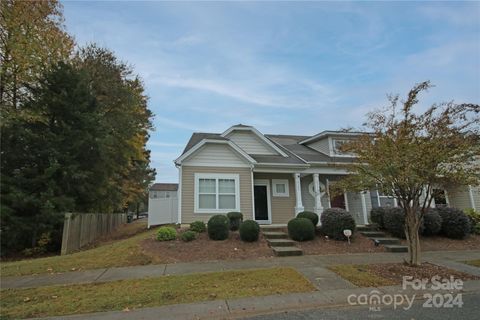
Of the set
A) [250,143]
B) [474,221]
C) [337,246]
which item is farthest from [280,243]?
[474,221]

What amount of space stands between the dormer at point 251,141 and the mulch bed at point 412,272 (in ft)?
28.4

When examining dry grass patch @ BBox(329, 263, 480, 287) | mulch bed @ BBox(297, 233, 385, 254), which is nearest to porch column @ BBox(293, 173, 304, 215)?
mulch bed @ BBox(297, 233, 385, 254)

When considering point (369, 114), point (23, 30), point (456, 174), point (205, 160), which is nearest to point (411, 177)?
point (456, 174)

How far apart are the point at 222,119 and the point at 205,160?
10.5m

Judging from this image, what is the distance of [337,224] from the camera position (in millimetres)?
11633

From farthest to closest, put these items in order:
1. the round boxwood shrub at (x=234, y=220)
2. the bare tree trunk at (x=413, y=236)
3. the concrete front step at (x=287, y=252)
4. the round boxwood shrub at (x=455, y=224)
A: the round boxwood shrub at (x=455, y=224), the round boxwood shrub at (x=234, y=220), the concrete front step at (x=287, y=252), the bare tree trunk at (x=413, y=236)

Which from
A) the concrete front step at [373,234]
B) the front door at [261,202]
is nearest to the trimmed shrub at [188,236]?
the front door at [261,202]

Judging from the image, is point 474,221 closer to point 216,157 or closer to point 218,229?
point 218,229

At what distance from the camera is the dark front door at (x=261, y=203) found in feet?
49.4

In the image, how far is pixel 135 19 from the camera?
10.6 m

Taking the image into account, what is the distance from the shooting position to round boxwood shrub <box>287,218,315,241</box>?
36.7 ft

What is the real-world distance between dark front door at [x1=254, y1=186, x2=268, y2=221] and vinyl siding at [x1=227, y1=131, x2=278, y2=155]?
6.78 feet

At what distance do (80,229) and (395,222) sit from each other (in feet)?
46.6

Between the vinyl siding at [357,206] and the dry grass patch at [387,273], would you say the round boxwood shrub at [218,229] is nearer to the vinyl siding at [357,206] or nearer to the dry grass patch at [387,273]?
the dry grass patch at [387,273]
